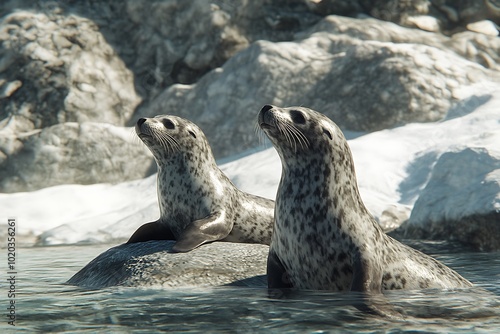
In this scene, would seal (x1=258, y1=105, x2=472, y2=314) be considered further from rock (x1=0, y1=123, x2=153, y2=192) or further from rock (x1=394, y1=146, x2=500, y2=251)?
rock (x1=0, y1=123, x2=153, y2=192)

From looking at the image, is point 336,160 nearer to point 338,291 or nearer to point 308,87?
point 338,291

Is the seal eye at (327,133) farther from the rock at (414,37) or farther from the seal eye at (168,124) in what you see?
the rock at (414,37)

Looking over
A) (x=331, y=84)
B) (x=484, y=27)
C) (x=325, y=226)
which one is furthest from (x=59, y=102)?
(x=325, y=226)

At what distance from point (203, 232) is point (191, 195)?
0.50m

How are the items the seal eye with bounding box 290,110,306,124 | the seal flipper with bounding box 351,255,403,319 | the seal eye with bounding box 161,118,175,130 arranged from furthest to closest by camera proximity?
the seal eye with bounding box 161,118,175,130 < the seal eye with bounding box 290,110,306,124 < the seal flipper with bounding box 351,255,403,319

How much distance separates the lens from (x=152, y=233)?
6660 mm

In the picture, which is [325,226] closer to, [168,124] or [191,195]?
[191,195]

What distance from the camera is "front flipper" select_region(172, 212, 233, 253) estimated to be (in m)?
6.09

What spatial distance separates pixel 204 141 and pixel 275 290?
2369 millimetres

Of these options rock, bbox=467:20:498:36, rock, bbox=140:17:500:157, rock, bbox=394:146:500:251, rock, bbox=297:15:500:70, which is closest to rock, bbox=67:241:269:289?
rock, bbox=394:146:500:251

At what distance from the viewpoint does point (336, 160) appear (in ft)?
17.1

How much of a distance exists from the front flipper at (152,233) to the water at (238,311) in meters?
0.92

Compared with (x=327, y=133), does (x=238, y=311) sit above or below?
below

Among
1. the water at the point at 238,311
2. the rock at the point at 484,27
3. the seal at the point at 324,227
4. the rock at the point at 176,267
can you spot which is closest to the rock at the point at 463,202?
the water at the point at 238,311
